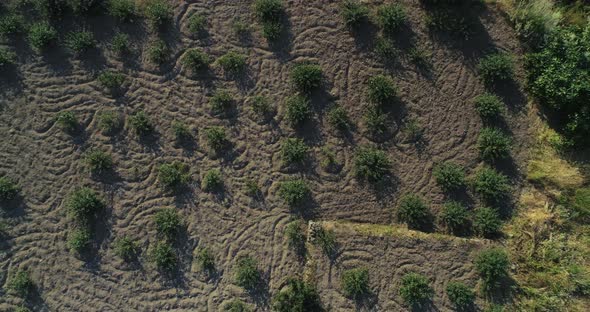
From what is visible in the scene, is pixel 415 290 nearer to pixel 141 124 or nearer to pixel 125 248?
pixel 125 248

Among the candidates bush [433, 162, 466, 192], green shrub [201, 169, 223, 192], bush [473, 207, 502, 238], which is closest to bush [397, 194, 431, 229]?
bush [433, 162, 466, 192]

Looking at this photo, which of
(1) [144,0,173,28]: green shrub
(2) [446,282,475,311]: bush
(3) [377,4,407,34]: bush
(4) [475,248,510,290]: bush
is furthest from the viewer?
(1) [144,0,173,28]: green shrub

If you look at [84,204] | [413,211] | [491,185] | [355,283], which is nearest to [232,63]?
[84,204]

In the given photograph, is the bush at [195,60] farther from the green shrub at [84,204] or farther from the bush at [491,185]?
the bush at [491,185]

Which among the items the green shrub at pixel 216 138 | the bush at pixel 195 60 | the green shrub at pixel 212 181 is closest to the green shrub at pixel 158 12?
the bush at pixel 195 60

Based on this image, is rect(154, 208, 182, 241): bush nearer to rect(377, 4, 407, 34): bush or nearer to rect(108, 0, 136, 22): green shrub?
rect(108, 0, 136, 22): green shrub
